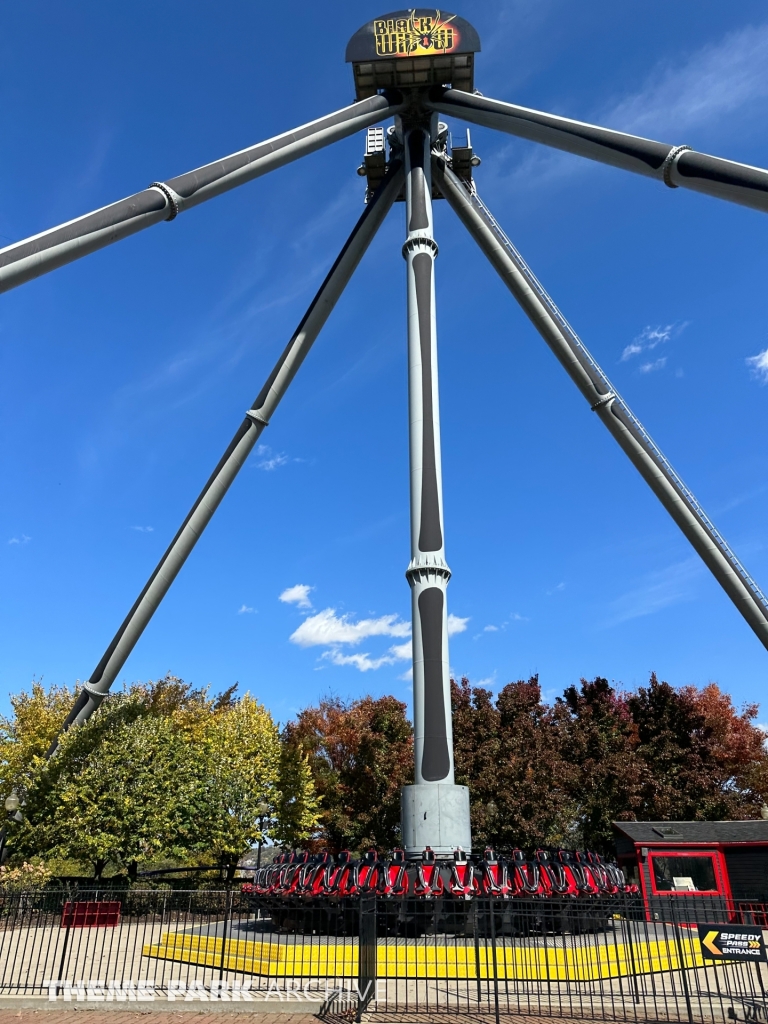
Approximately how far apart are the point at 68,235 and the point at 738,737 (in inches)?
1961

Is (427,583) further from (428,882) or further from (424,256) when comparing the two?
(424,256)

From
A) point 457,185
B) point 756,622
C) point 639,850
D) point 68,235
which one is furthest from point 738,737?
point 68,235

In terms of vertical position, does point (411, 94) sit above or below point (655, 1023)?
above

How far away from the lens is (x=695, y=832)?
93.2ft

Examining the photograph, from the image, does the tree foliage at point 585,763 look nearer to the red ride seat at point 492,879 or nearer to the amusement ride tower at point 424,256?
the amusement ride tower at point 424,256

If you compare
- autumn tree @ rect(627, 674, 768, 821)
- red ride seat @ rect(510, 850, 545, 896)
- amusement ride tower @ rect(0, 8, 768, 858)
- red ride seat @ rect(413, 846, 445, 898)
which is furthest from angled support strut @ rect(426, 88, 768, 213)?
autumn tree @ rect(627, 674, 768, 821)

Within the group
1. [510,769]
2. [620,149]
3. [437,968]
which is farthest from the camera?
[510,769]

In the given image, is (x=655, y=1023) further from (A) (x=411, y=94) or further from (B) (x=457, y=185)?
(A) (x=411, y=94)

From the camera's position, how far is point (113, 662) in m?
28.5

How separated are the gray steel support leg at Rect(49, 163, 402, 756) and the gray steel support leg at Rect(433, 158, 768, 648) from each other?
379 centimetres

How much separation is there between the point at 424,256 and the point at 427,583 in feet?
37.5

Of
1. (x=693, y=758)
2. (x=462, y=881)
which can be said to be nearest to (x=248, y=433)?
(x=462, y=881)

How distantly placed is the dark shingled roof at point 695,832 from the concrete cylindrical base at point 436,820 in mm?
→ 11342

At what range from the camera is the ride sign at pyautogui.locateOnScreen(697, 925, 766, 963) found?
11242 millimetres
